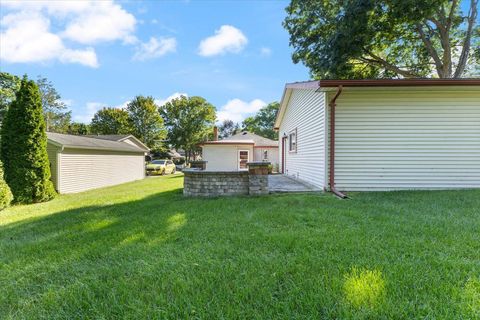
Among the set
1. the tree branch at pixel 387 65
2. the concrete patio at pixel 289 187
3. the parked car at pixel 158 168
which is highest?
the tree branch at pixel 387 65

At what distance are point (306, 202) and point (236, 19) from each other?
10197 mm

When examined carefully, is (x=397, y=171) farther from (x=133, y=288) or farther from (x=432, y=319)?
(x=133, y=288)

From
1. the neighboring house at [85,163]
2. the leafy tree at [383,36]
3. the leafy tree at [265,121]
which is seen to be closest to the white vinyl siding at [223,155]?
the neighboring house at [85,163]

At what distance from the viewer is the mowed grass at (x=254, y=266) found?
74.1 inches

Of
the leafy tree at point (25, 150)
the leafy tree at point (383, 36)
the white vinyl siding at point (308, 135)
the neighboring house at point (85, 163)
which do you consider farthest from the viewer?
the neighboring house at point (85, 163)

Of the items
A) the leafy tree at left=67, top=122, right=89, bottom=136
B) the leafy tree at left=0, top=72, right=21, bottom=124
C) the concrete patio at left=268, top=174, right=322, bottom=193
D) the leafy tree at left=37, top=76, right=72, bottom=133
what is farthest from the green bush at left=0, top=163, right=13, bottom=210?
the leafy tree at left=67, top=122, right=89, bottom=136

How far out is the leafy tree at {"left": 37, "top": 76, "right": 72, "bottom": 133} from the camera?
36.4 m

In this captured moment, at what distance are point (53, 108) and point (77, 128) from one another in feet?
13.5

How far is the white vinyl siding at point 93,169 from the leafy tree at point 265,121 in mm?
33585

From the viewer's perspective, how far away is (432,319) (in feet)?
5.46

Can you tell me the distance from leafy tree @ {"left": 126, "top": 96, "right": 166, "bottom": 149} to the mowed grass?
30.9 m

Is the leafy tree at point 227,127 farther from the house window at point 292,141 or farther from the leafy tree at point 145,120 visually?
the house window at point 292,141

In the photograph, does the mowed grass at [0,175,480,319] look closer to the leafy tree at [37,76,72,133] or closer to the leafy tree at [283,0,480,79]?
the leafy tree at [283,0,480,79]

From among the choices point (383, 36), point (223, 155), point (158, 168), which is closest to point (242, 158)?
point (223, 155)
